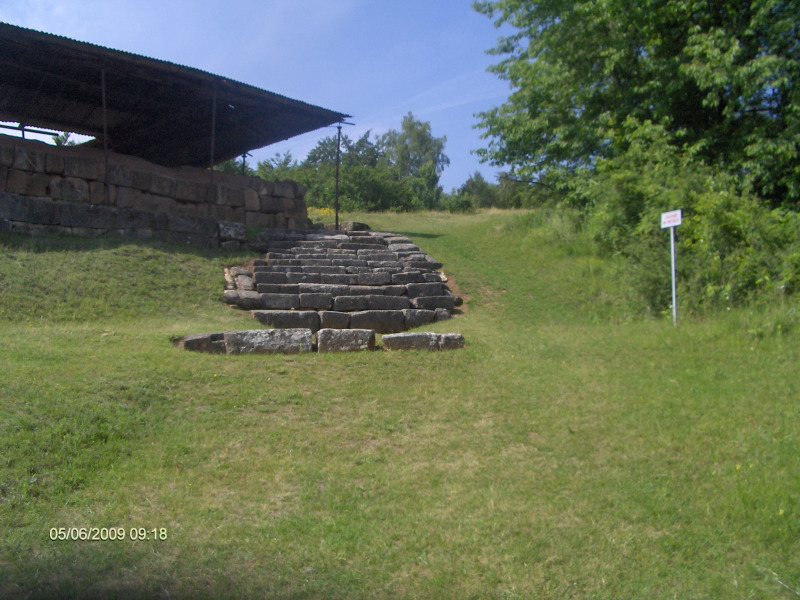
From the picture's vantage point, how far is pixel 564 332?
9555 millimetres

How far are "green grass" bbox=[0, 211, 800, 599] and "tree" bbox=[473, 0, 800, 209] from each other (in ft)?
23.3

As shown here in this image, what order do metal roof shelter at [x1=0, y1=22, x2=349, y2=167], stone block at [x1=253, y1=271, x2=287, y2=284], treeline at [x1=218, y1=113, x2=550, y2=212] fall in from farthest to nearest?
treeline at [x1=218, y1=113, x2=550, y2=212]
metal roof shelter at [x1=0, y1=22, x2=349, y2=167]
stone block at [x1=253, y1=271, x2=287, y2=284]

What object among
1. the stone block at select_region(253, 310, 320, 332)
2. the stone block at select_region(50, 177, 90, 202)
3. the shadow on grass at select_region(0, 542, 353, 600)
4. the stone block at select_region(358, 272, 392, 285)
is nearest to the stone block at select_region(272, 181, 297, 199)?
the stone block at select_region(50, 177, 90, 202)

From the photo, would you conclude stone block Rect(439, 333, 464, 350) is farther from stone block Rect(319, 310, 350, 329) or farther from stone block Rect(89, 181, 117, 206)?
stone block Rect(89, 181, 117, 206)

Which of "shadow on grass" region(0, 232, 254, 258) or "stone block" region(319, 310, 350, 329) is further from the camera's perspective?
"shadow on grass" region(0, 232, 254, 258)

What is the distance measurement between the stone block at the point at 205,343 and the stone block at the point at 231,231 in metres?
6.08

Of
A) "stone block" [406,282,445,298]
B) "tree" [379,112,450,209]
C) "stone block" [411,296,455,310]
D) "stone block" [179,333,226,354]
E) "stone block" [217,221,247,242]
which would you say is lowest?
"stone block" [179,333,226,354]

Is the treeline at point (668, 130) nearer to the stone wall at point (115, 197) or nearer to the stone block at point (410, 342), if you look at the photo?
the stone block at point (410, 342)

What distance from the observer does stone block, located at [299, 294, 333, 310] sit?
10.8m

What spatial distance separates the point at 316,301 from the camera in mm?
10836

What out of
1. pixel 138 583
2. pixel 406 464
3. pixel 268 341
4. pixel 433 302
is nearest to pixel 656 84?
pixel 433 302

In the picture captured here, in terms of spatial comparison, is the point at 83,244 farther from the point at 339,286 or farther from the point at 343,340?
the point at 343,340

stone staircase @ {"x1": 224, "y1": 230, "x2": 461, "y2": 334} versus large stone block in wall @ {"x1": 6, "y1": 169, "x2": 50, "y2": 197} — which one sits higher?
large stone block in wall @ {"x1": 6, "y1": 169, "x2": 50, "y2": 197}

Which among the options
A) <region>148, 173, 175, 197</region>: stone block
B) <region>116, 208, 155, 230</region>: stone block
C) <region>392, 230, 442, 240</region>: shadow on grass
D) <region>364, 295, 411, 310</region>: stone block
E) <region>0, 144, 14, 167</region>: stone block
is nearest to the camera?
<region>364, 295, 411, 310</region>: stone block
